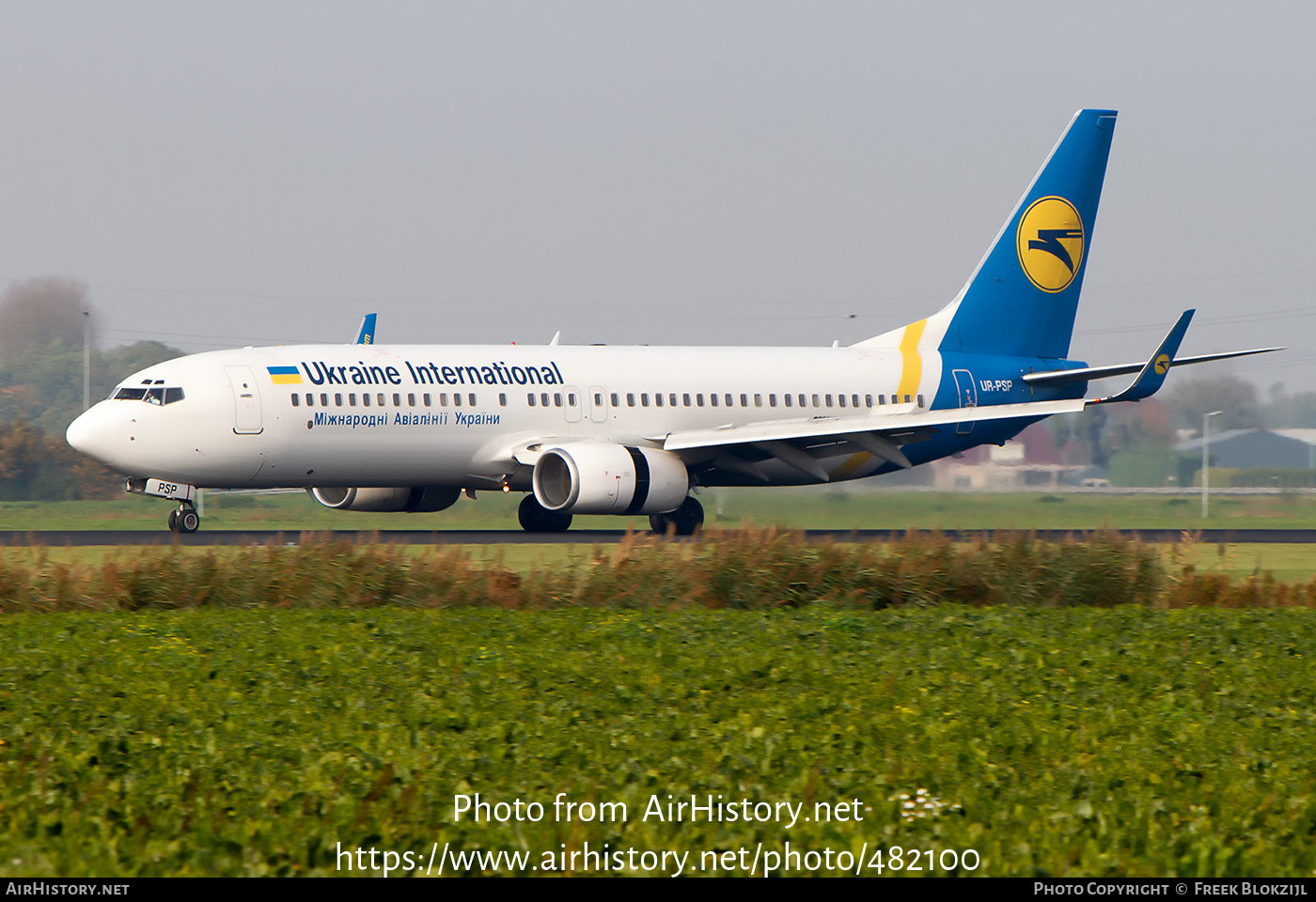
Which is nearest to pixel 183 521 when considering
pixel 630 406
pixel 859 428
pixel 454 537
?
pixel 454 537

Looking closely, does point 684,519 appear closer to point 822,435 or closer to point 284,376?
point 822,435

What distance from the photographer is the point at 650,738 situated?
891 cm

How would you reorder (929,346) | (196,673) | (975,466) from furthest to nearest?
(975,466), (929,346), (196,673)

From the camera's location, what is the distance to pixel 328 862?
6.45m

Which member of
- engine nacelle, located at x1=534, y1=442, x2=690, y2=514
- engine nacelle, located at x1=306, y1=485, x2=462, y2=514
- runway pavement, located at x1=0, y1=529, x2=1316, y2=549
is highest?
engine nacelle, located at x1=534, y1=442, x2=690, y2=514

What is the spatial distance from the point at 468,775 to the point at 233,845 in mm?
1649

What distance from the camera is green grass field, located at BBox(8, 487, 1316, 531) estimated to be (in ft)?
100

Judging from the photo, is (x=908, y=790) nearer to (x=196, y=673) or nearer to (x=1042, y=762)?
(x=1042, y=762)

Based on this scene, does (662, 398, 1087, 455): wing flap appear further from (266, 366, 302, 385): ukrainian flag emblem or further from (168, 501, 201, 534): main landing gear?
(168, 501, 201, 534): main landing gear

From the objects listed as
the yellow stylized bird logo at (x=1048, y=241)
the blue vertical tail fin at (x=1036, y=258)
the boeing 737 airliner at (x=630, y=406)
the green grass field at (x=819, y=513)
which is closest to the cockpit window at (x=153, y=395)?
the boeing 737 airliner at (x=630, y=406)

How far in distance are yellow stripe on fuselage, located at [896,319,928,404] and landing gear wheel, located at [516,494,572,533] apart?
7.38m

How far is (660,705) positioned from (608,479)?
1584 centimetres

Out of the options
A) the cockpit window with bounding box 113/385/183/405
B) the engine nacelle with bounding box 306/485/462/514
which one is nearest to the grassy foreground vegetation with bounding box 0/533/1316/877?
the cockpit window with bounding box 113/385/183/405

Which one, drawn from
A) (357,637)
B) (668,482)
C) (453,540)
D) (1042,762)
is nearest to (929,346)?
(668,482)
